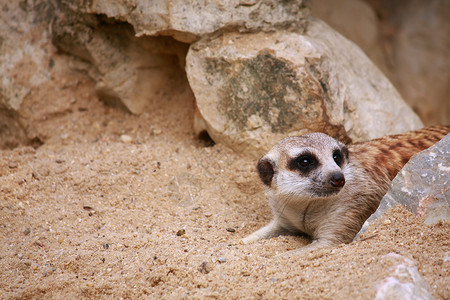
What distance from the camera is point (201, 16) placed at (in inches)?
157

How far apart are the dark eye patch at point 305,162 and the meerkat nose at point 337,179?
0.20 m

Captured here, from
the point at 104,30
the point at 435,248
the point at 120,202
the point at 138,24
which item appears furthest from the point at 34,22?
the point at 435,248

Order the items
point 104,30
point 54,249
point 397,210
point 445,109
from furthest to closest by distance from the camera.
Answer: point 445,109 → point 104,30 → point 54,249 → point 397,210

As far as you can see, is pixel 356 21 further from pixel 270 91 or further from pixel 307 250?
pixel 307 250

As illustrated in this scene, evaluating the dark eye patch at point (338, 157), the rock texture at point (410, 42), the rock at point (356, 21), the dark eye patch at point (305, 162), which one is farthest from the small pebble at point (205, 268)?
the rock texture at point (410, 42)

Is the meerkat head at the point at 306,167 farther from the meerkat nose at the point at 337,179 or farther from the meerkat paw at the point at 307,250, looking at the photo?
the meerkat paw at the point at 307,250

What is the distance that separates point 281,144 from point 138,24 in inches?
69.3

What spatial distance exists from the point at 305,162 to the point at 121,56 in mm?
2441

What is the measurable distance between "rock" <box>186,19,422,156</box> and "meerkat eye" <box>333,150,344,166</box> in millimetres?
705

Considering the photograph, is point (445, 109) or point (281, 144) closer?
point (281, 144)

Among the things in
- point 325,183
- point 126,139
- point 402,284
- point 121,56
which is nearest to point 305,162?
point 325,183

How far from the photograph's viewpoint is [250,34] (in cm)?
411

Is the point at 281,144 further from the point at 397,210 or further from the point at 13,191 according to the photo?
the point at 13,191

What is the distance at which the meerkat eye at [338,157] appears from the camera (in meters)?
3.20
